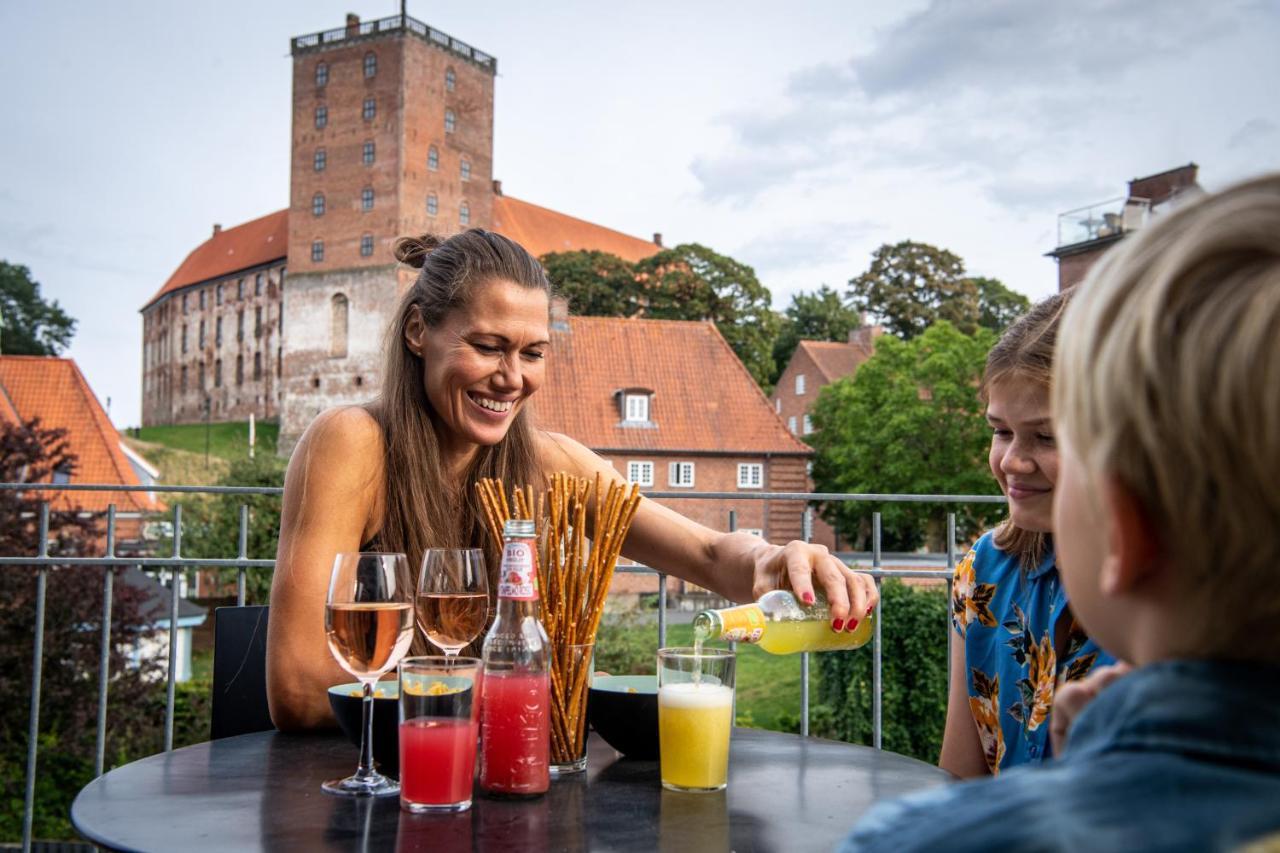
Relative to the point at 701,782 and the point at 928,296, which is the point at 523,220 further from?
the point at 701,782

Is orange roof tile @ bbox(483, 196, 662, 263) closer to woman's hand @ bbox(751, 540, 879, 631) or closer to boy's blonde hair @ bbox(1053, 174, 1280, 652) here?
woman's hand @ bbox(751, 540, 879, 631)

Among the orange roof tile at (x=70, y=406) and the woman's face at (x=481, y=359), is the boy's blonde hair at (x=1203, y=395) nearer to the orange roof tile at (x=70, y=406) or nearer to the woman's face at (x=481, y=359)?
the woman's face at (x=481, y=359)

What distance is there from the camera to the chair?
7.34 ft

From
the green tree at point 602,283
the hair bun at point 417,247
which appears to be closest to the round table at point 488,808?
A: the hair bun at point 417,247

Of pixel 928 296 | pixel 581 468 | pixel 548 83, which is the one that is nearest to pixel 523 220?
pixel 548 83

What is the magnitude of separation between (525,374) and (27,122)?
130ft

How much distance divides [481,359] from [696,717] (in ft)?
3.42

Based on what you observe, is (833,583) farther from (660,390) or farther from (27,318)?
(27,318)

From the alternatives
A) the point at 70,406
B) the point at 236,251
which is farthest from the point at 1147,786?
the point at 236,251

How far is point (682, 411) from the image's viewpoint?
31.1m

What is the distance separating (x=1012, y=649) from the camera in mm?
1996

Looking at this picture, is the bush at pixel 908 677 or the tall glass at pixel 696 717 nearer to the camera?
the tall glass at pixel 696 717

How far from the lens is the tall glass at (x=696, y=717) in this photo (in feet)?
4.95

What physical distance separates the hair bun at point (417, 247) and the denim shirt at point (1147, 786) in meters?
2.07
